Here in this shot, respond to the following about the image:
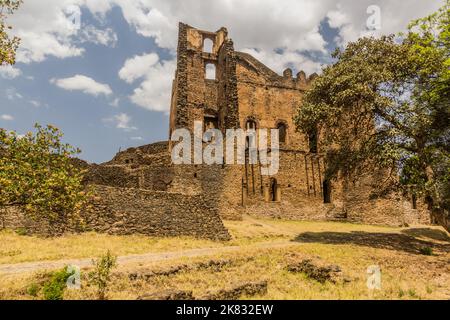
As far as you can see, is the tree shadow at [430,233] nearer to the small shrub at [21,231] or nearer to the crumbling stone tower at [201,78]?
the crumbling stone tower at [201,78]

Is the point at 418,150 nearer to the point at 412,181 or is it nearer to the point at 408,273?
the point at 412,181

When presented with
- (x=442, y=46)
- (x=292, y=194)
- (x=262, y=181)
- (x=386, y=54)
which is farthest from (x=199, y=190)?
(x=442, y=46)

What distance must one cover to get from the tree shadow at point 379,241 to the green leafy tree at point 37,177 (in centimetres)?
1211

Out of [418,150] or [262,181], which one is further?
[262,181]

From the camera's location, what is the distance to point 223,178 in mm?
22531

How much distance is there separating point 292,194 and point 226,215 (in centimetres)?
974

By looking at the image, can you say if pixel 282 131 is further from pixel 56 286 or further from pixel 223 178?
pixel 56 286

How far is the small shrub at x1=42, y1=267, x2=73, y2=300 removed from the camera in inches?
299

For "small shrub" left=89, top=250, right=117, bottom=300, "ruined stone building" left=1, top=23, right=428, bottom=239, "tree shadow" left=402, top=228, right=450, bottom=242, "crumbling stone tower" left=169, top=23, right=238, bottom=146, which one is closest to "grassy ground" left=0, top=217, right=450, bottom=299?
"small shrub" left=89, top=250, right=117, bottom=300

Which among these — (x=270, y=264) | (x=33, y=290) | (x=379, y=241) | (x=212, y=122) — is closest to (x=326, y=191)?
(x=212, y=122)

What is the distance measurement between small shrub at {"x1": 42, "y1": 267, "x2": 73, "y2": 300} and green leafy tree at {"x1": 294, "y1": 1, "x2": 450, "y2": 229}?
13.3 m

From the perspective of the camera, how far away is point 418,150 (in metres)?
16.0

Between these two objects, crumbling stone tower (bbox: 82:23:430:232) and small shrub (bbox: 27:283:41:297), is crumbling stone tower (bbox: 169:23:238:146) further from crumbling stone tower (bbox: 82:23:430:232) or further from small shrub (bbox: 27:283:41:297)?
→ small shrub (bbox: 27:283:41:297)

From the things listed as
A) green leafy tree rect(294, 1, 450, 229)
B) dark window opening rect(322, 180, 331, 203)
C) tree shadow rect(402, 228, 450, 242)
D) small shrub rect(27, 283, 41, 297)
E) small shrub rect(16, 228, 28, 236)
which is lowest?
tree shadow rect(402, 228, 450, 242)
